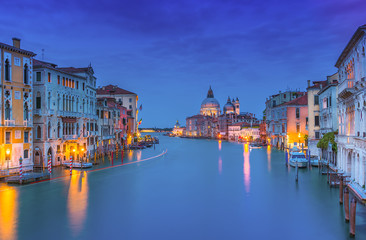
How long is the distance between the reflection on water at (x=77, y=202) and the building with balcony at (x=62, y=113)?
5240mm

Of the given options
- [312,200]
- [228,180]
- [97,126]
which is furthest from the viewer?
[97,126]

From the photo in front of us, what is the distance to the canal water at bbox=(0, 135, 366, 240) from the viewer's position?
1302cm

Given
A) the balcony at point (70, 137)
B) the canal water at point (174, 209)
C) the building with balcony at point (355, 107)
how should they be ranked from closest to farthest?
1. the canal water at point (174, 209)
2. the building with balcony at point (355, 107)
3. the balcony at point (70, 137)

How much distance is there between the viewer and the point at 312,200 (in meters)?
18.0

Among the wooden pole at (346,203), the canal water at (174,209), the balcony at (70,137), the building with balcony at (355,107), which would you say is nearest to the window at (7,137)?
the canal water at (174,209)

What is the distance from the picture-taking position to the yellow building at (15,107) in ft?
76.6

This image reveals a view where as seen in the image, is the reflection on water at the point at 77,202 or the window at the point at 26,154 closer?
the reflection on water at the point at 77,202

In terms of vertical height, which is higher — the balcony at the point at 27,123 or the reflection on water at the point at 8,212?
the balcony at the point at 27,123

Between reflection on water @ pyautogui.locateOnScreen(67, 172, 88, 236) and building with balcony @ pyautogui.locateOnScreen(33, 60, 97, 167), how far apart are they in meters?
A: 5.24

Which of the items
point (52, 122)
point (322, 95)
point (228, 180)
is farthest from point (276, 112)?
point (52, 122)

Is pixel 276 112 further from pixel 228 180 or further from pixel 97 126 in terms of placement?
pixel 228 180

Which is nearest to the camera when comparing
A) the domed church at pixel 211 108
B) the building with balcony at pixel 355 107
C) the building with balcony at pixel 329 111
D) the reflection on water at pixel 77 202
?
the reflection on water at pixel 77 202

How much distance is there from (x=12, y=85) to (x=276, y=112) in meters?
44.0

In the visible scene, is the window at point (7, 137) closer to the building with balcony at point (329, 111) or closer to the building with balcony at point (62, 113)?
the building with balcony at point (62, 113)
